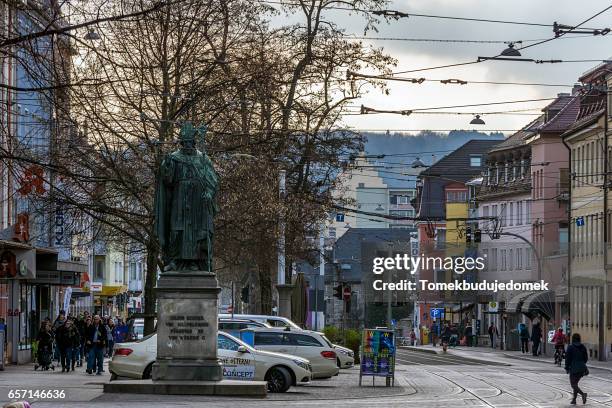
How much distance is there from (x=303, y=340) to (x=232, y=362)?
8235 mm

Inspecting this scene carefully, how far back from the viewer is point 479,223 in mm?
125750

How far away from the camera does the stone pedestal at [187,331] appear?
29.9 meters

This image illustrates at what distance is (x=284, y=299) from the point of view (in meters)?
60.2

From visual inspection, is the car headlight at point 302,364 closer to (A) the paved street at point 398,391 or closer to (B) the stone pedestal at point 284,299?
(A) the paved street at point 398,391

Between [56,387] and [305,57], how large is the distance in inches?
701

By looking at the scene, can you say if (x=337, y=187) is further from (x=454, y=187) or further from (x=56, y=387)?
(x=454, y=187)

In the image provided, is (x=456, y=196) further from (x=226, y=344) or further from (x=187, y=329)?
(x=187, y=329)

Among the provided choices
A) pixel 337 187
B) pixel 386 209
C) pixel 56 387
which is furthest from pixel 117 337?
pixel 386 209

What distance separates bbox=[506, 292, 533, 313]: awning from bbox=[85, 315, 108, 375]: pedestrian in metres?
47.9

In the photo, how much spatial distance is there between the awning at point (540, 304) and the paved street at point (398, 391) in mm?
32007

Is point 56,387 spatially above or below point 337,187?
below

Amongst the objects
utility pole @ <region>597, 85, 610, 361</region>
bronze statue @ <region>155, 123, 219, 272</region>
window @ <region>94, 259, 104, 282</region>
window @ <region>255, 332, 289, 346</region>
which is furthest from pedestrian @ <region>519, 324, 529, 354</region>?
bronze statue @ <region>155, 123, 219, 272</region>

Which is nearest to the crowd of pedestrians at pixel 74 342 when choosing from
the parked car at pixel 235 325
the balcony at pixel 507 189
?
the parked car at pixel 235 325

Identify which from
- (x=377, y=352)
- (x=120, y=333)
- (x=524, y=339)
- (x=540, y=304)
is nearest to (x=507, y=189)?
(x=540, y=304)
